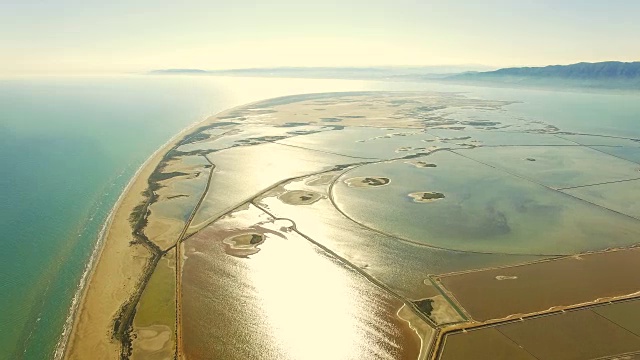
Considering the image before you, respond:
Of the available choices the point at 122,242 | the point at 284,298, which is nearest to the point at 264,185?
the point at 122,242

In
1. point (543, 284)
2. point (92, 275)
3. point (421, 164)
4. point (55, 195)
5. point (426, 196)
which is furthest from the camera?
point (421, 164)

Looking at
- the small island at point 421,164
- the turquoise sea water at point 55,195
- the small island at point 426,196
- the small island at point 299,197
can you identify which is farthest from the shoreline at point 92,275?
the small island at point 421,164

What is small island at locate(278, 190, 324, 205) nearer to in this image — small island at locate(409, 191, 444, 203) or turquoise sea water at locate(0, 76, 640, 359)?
small island at locate(409, 191, 444, 203)

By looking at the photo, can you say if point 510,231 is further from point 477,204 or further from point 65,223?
point 65,223

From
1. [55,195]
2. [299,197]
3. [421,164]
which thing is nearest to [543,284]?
[299,197]

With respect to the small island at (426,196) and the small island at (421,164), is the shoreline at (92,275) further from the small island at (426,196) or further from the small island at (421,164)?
the small island at (421,164)

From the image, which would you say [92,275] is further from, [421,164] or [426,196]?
[421,164]

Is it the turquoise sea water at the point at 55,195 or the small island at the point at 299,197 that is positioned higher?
the small island at the point at 299,197

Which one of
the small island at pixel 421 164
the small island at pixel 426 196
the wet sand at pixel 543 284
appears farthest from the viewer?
the small island at pixel 421 164

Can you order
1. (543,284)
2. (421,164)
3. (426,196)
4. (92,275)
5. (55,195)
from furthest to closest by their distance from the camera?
(421,164) → (55,195) → (426,196) → (92,275) → (543,284)
